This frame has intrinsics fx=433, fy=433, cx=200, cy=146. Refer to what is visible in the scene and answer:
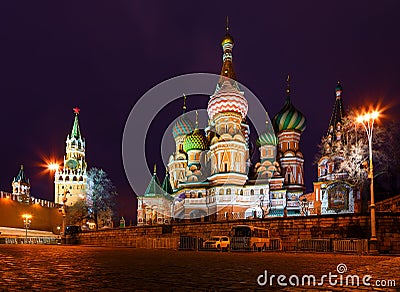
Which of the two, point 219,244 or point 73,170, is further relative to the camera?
point 73,170

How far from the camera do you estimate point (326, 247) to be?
22422 millimetres

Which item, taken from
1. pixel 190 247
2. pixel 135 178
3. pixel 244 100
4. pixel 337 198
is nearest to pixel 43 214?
pixel 135 178

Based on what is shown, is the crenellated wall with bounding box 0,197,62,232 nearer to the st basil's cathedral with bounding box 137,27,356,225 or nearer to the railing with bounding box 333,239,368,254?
the st basil's cathedral with bounding box 137,27,356,225

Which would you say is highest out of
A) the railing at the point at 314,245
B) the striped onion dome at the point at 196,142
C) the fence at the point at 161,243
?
the striped onion dome at the point at 196,142

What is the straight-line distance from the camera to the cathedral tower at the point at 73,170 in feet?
382

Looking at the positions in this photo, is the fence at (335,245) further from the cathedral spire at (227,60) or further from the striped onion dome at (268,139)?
the cathedral spire at (227,60)

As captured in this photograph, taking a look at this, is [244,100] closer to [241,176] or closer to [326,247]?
[241,176]

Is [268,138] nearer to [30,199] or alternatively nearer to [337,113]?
[337,113]

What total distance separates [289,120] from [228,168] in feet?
54.3

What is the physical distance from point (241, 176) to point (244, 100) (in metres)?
14.7

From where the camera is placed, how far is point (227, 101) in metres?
64.1

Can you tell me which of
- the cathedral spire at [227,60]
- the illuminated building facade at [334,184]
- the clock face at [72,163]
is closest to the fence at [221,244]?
the illuminated building facade at [334,184]

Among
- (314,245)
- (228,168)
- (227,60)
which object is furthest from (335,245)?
(227,60)

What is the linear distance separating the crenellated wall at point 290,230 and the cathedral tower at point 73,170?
8018 cm
